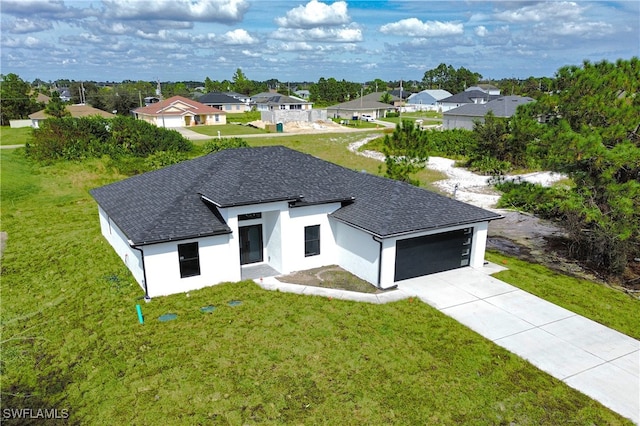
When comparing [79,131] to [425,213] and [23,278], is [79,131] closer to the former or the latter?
[23,278]

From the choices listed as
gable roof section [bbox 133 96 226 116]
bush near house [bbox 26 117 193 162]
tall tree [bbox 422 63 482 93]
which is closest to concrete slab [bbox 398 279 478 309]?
bush near house [bbox 26 117 193 162]

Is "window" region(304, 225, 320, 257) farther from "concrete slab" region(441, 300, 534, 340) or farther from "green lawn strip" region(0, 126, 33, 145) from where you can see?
"green lawn strip" region(0, 126, 33, 145)

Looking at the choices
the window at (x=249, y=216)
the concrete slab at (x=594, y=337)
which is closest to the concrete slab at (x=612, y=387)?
the concrete slab at (x=594, y=337)

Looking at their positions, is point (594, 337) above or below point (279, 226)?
below

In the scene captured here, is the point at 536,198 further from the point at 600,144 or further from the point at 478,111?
the point at 478,111

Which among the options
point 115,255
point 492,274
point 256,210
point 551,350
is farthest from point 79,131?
point 551,350

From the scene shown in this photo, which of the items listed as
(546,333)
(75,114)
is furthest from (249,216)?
(75,114)
